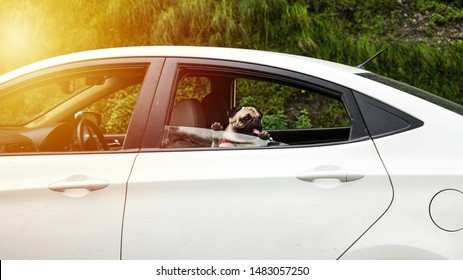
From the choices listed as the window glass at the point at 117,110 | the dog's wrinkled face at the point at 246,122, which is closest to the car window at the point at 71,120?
the dog's wrinkled face at the point at 246,122

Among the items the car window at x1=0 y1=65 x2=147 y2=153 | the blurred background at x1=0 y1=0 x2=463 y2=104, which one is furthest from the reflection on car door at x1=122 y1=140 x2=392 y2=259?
the blurred background at x1=0 y1=0 x2=463 y2=104

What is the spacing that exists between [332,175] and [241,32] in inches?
262

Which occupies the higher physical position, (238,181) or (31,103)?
(31,103)

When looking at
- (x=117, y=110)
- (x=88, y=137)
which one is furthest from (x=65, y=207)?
(x=117, y=110)

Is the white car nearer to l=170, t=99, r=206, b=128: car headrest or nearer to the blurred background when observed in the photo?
l=170, t=99, r=206, b=128: car headrest

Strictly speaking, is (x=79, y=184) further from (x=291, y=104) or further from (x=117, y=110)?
(x=291, y=104)

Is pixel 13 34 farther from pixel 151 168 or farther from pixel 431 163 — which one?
pixel 431 163

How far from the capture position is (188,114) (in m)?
3.23

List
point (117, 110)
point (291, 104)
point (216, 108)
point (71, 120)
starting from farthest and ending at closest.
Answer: point (291, 104)
point (117, 110)
point (71, 120)
point (216, 108)

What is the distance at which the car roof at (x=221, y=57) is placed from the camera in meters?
2.86

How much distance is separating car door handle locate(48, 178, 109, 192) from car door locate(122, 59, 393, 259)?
0.15 metres

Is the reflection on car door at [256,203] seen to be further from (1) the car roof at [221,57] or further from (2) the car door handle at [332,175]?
(1) the car roof at [221,57]

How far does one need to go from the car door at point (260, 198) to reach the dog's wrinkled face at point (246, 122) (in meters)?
0.35

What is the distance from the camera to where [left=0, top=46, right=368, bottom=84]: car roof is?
9.39 ft
